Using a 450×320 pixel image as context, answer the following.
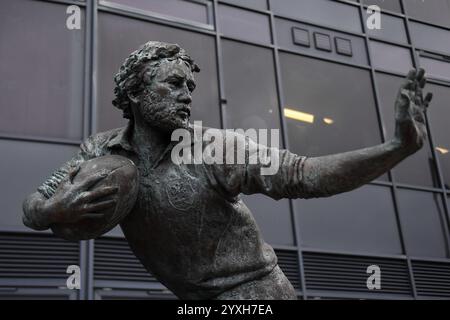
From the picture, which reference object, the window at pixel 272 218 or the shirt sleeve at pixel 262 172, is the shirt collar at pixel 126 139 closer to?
the shirt sleeve at pixel 262 172

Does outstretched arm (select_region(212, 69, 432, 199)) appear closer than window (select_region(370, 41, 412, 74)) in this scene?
Yes

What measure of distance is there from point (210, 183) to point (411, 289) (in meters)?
8.46

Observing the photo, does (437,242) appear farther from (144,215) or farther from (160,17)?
(144,215)

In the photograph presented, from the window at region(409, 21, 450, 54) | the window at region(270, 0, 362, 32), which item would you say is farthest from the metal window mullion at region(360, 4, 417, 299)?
the window at region(409, 21, 450, 54)

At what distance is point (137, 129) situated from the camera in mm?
3059

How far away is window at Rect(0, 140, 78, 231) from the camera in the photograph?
8172mm

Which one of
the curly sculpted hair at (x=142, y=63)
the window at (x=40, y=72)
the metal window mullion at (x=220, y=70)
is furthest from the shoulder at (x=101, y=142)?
the metal window mullion at (x=220, y=70)

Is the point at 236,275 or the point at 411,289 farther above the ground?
the point at 411,289

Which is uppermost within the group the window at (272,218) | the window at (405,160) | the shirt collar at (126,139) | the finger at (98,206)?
the window at (405,160)

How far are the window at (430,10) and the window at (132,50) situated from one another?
16.3 ft

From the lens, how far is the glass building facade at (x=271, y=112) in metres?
8.35

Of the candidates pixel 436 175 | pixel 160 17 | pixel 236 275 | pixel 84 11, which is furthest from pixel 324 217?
pixel 236 275

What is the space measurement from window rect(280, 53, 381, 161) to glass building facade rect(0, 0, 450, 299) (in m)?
0.03

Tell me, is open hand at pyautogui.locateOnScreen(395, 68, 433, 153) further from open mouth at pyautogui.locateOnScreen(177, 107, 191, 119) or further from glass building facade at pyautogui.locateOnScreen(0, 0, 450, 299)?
glass building facade at pyautogui.locateOnScreen(0, 0, 450, 299)
